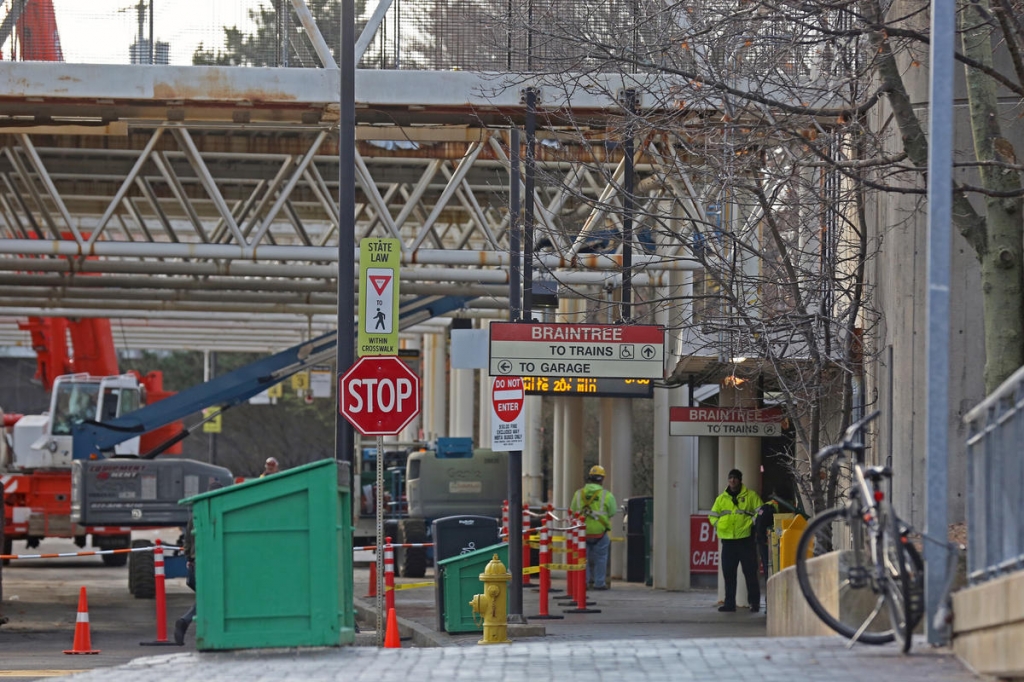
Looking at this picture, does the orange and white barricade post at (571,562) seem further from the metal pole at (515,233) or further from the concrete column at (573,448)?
the concrete column at (573,448)

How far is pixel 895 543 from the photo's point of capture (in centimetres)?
893

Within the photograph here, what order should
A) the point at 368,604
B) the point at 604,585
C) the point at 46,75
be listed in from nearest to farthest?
the point at 46,75
the point at 368,604
the point at 604,585

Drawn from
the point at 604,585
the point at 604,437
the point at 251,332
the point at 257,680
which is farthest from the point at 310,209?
the point at 257,680

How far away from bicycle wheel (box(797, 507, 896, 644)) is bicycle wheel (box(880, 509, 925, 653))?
86 millimetres

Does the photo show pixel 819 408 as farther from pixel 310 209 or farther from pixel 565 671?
pixel 310 209

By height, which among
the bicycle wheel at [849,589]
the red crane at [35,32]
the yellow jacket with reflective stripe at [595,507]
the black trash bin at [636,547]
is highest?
the red crane at [35,32]

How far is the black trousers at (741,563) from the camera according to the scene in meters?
20.8

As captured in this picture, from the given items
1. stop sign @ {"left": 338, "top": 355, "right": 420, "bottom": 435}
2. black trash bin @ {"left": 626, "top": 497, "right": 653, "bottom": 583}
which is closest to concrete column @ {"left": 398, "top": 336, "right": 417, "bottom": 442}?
black trash bin @ {"left": 626, "top": 497, "right": 653, "bottom": 583}

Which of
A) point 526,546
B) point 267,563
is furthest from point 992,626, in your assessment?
point 526,546

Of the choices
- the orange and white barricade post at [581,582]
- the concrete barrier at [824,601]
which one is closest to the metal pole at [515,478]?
the orange and white barricade post at [581,582]

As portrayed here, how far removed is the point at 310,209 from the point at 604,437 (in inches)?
302

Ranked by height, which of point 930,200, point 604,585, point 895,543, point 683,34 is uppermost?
point 683,34

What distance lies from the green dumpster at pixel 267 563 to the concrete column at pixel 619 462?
18564mm

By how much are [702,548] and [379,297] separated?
12.3 metres
